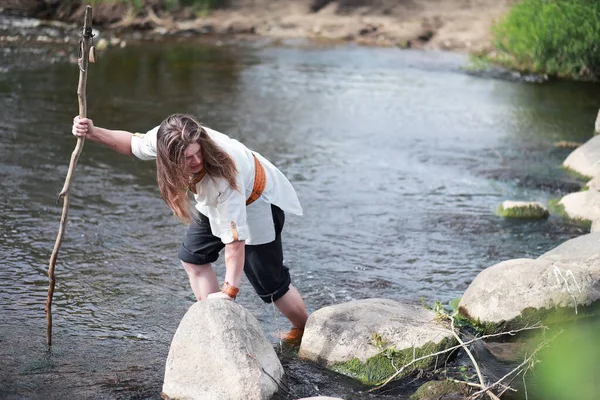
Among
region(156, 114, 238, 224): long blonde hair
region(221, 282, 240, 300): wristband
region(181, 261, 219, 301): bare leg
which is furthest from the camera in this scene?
region(181, 261, 219, 301): bare leg

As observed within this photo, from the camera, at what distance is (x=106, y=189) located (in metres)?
8.04

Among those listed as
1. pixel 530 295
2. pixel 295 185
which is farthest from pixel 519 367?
pixel 295 185

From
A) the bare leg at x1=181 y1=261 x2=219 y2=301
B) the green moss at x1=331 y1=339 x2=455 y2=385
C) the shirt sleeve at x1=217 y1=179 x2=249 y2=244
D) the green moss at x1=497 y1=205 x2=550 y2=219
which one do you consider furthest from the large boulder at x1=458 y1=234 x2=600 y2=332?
the green moss at x1=497 y1=205 x2=550 y2=219

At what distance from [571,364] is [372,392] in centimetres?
131

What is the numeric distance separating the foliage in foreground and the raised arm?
1080cm

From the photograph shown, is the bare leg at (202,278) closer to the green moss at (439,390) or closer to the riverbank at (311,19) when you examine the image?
the green moss at (439,390)

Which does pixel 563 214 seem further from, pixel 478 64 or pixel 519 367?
pixel 478 64

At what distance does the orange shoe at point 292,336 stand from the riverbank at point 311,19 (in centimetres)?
1367

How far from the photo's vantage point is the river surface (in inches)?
200

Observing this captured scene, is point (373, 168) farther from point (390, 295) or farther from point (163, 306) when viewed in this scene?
point (163, 306)

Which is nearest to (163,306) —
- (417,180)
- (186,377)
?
(186,377)

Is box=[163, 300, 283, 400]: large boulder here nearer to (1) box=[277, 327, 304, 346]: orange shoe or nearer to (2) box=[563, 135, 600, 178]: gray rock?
(1) box=[277, 327, 304, 346]: orange shoe

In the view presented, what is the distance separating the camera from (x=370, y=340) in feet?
15.6

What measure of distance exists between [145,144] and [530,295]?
2.64 m
